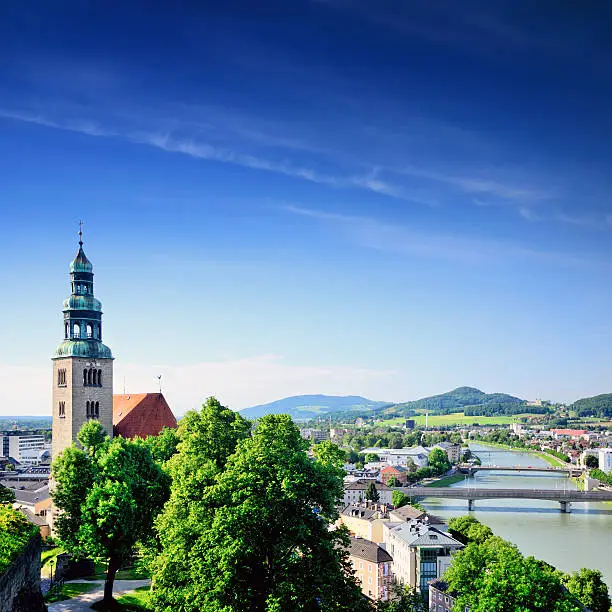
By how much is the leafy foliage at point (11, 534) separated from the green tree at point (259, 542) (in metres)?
3.58

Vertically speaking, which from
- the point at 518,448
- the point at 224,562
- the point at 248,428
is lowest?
the point at 518,448

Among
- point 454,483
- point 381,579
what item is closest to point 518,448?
point 454,483

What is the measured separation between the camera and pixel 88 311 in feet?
136

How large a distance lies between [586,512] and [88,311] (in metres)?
57.9

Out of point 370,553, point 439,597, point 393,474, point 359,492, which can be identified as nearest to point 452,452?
point 393,474

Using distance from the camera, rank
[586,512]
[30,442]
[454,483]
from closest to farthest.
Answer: [586,512] → [454,483] → [30,442]

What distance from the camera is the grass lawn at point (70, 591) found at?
88.8 ft

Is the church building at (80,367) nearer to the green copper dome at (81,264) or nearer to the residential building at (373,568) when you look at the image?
the green copper dome at (81,264)

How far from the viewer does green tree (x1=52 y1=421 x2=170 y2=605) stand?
2656 centimetres

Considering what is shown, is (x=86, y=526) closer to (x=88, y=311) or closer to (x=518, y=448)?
(x=88, y=311)

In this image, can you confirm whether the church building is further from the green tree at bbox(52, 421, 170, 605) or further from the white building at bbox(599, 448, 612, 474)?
the white building at bbox(599, 448, 612, 474)

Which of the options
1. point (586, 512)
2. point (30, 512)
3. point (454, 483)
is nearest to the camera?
point (30, 512)

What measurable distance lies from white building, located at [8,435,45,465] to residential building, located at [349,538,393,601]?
103027mm

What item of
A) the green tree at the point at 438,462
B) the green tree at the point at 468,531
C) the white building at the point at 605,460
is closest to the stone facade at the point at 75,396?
the green tree at the point at 468,531
